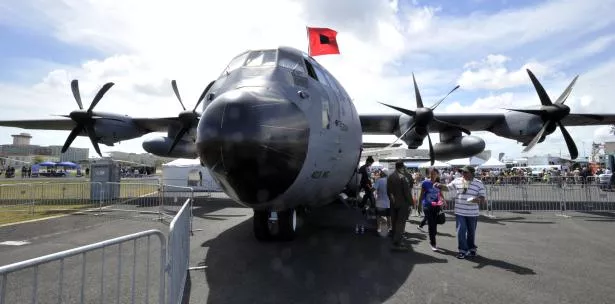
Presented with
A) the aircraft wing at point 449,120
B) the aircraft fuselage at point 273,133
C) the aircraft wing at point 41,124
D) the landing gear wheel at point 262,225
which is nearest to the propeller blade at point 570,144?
the aircraft wing at point 449,120

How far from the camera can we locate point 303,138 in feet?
18.9

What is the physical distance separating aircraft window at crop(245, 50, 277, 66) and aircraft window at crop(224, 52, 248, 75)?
16 centimetres

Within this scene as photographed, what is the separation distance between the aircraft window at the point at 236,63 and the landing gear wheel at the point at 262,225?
320cm

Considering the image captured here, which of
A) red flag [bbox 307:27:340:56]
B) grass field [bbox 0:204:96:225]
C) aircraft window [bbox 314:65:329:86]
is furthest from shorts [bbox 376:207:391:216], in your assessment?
grass field [bbox 0:204:96:225]

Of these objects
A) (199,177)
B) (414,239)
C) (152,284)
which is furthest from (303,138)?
(199,177)

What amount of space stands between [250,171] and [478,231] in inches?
362

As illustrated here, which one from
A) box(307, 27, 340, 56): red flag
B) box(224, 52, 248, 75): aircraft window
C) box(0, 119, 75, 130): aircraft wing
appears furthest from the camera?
box(0, 119, 75, 130): aircraft wing

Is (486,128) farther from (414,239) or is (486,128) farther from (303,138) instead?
(303,138)

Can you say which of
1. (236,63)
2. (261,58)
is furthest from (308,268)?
(236,63)

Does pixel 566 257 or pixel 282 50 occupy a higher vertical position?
pixel 282 50

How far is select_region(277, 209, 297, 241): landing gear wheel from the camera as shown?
7987 mm

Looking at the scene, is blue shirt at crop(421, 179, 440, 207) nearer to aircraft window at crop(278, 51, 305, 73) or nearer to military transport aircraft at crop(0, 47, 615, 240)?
military transport aircraft at crop(0, 47, 615, 240)

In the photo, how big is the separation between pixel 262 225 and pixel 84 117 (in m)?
14.7

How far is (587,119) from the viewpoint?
63.1 ft
